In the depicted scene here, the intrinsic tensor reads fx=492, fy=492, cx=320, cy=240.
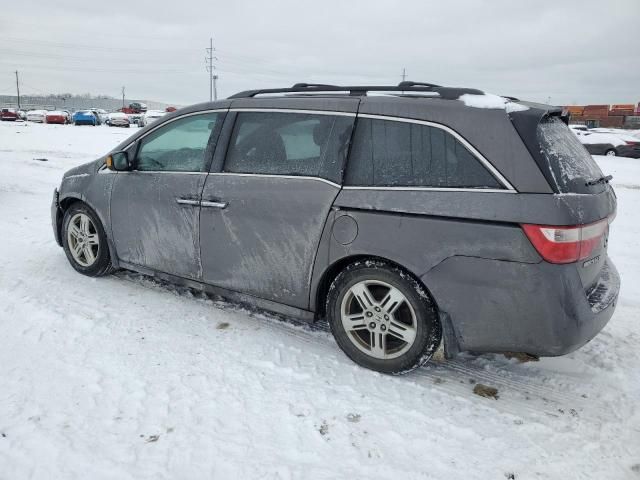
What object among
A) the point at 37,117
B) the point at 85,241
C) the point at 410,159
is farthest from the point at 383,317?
the point at 37,117

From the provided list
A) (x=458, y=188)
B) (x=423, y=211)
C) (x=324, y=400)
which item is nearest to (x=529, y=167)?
(x=458, y=188)

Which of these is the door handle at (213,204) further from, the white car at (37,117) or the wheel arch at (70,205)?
the white car at (37,117)

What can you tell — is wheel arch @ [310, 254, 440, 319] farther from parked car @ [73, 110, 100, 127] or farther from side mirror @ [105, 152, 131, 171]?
parked car @ [73, 110, 100, 127]

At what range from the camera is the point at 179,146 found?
400 cm

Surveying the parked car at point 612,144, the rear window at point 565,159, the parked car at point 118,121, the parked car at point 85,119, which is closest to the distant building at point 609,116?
the parked car at point 612,144

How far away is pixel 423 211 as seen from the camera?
111 inches

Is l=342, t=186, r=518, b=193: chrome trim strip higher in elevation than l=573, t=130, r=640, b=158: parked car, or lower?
lower

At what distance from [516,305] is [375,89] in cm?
172

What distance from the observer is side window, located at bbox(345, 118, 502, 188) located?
2771 mm

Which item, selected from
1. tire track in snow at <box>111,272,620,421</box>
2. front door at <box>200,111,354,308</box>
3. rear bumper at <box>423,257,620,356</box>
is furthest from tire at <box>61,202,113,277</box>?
rear bumper at <box>423,257,620,356</box>

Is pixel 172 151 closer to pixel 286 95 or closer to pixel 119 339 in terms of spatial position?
pixel 286 95

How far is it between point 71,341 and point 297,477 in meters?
2.00

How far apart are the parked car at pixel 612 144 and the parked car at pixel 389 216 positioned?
73.1 ft

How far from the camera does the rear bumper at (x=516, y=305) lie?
2.58 meters
